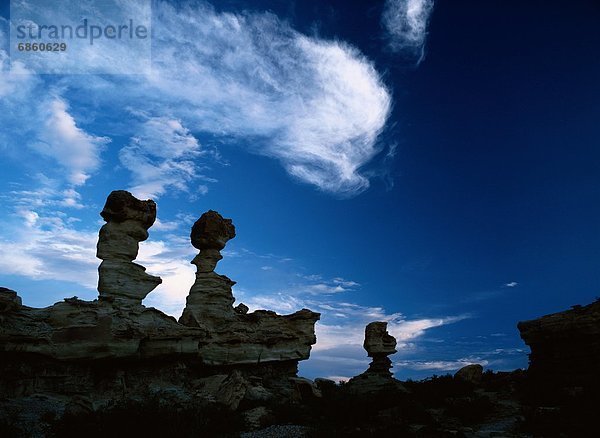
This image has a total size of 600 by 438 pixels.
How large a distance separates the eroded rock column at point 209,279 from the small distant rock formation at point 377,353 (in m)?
13.1

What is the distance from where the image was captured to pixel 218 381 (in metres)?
21.8

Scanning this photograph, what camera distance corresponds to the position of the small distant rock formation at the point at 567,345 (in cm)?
2114

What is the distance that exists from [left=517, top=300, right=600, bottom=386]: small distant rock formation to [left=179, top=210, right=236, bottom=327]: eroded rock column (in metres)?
20.3

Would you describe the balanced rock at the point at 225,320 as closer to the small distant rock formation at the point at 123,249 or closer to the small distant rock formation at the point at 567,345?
the small distant rock formation at the point at 123,249

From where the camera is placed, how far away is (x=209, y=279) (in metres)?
28.2

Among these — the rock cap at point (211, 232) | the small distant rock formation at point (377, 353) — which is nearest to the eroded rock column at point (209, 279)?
the rock cap at point (211, 232)

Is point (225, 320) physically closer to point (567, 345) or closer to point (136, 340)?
point (136, 340)

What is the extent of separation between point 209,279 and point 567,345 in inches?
917

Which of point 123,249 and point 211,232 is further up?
point 211,232

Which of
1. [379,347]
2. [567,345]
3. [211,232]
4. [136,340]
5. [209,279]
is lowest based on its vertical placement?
[567,345]

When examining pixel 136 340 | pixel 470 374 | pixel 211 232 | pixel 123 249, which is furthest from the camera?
pixel 470 374

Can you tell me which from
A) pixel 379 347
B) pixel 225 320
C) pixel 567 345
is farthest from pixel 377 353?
pixel 567 345

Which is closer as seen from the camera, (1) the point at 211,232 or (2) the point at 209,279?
(2) the point at 209,279

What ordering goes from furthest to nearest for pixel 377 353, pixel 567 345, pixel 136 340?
1. pixel 377 353
2. pixel 567 345
3. pixel 136 340
